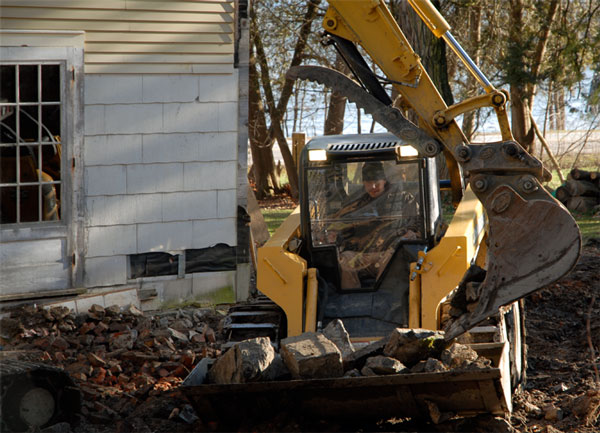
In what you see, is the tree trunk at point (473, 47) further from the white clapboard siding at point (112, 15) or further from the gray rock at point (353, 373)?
the gray rock at point (353, 373)

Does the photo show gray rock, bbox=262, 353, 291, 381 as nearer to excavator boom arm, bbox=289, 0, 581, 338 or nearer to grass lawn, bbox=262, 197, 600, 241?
excavator boom arm, bbox=289, 0, 581, 338

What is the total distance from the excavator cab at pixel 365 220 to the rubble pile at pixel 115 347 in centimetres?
155

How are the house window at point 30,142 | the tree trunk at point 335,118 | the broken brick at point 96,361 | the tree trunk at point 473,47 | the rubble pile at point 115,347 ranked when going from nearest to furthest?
the rubble pile at point 115,347, the broken brick at point 96,361, the house window at point 30,142, the tree trunk at point 473,47, the tree trunk at point 335,118

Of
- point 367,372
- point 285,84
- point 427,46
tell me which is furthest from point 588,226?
point 367,372

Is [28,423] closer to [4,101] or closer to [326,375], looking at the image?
[326,375]

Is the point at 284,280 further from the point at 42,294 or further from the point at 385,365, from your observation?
the point at 42,294

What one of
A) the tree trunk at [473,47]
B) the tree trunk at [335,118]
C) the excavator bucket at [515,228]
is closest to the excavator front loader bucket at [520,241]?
the excavator bucket at [515,228]

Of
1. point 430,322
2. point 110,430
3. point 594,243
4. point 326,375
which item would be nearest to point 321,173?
point 430,322

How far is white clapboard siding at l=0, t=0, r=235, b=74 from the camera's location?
8266 mm

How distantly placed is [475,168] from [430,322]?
4.27 feet

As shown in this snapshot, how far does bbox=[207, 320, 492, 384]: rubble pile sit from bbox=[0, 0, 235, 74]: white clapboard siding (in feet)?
14.8

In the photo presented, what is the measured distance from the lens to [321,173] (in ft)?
21.6

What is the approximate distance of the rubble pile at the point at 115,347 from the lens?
6203mm

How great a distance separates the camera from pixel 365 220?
21.3ft
